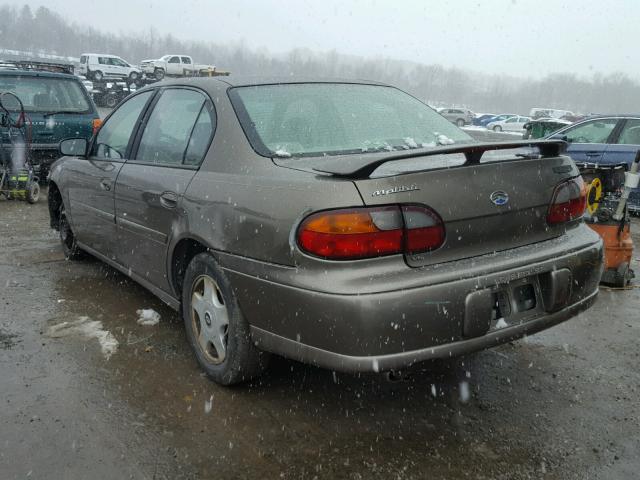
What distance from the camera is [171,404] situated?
2.83 metres

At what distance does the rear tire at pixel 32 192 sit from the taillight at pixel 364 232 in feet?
22.7

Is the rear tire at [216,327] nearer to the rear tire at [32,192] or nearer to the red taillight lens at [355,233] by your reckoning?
the red taillight lens at [355,233]

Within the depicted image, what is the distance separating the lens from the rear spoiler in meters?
2.33

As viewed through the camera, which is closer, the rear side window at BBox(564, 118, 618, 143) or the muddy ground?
the muddy ground

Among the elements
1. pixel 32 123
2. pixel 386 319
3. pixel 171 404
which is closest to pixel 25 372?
pixel 171 404

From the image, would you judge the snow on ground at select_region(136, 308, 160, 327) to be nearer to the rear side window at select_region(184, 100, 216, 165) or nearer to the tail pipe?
the rear side window at select_region(184, 100, 216, 165)

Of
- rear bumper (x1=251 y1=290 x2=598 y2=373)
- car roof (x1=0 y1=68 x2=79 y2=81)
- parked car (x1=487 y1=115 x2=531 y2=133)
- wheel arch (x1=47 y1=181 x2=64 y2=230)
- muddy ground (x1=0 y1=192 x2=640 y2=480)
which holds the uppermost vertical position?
car roof (x1=0 y1=68 x2=79 y2=81)

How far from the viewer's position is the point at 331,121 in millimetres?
3119

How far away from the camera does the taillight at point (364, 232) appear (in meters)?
2.30

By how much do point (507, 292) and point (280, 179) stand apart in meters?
1.07

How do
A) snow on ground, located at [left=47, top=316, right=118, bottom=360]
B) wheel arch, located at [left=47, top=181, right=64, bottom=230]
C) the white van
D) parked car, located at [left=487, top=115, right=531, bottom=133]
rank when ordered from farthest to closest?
1. parked car, located at [left=487, top=115, right=531, bottom=133]
2. the white van
3. wheel arch, located at [left=47, top=181, right=64, bottom=230]
4. snow on ground, located at [left=47, top=316, right=118, bottom=360]

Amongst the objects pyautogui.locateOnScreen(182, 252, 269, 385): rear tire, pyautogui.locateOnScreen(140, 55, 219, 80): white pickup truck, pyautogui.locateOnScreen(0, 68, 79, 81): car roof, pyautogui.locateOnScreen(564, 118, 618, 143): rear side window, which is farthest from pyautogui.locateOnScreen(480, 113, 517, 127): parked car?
pyautogui.locateOnScreen(182, 252, 269, 385): rear tire

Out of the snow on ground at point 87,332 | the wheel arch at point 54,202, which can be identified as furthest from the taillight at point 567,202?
the wheel arch at point 54,202

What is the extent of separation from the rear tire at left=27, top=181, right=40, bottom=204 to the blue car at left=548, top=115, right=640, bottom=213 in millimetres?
7371
